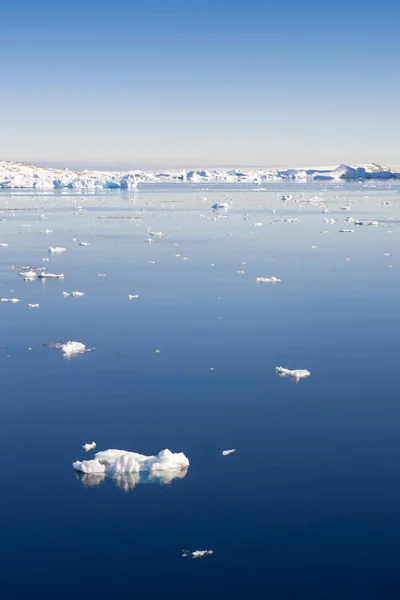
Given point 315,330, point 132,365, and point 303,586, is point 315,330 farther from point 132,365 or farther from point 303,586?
point 303,586

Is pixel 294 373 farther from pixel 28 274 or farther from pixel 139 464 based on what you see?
pixel 28 274

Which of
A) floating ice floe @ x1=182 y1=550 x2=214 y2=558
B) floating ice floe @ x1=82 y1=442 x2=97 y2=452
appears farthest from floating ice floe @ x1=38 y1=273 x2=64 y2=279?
floating ice floe @ x1=182 y1=550 x2=214 y2=558

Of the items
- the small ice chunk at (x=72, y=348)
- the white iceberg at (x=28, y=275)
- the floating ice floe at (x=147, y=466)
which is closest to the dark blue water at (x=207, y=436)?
the floating ice floe at (x=147, y=466)

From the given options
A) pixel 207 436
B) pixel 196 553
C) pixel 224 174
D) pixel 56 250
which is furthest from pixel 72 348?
pixel 224 174

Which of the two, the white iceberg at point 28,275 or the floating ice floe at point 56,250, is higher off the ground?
the floating ice floe at point 56,250

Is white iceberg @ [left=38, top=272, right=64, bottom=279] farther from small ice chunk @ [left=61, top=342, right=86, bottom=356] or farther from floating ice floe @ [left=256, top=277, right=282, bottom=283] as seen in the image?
small ice chunk @ [left=61, top=342, right=86, bottom=356]

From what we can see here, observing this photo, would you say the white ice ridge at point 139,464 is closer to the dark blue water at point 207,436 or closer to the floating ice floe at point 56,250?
the dark blue water at point 207,436
